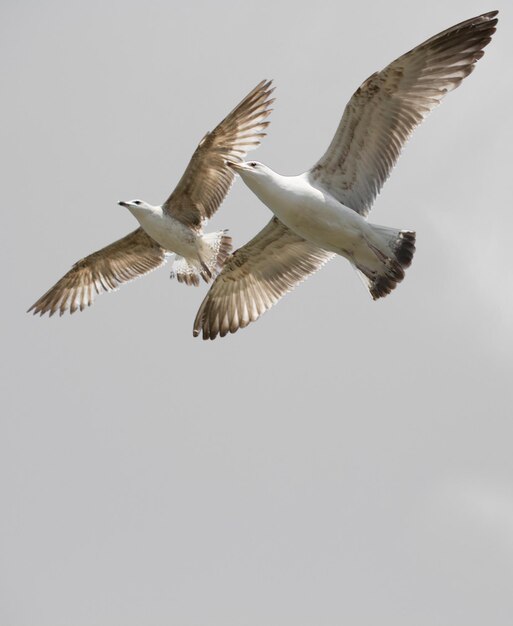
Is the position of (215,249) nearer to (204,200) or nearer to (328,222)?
(204,200)

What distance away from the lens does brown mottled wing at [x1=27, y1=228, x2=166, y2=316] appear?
69.2ft

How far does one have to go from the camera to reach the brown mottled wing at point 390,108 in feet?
45.7

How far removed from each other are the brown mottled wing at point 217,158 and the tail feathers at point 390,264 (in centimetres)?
517

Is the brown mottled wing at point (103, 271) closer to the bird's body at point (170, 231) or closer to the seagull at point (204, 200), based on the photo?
the seagull at point (204, 200)

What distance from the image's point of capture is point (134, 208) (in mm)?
19641

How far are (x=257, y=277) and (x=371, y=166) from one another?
2604 mm

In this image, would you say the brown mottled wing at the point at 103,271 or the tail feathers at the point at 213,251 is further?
the brown mottled wing at the point at 103,271

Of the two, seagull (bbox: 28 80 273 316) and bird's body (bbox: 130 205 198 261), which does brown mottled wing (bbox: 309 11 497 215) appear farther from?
bird's body (bbox: 130 205 198 261)

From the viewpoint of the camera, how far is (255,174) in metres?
14.5

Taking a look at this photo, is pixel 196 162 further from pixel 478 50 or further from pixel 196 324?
pixel 478 50

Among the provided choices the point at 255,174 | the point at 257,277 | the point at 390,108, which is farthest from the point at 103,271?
the point at 390,108

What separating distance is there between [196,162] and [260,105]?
125 cm

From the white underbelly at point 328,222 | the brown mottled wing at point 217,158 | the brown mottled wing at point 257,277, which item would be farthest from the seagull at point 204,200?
the white underbelly at point 328,222

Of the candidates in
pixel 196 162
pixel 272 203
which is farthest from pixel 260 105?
pixel 272 203
